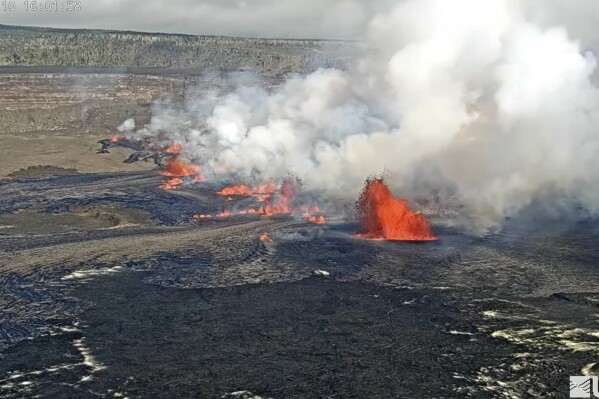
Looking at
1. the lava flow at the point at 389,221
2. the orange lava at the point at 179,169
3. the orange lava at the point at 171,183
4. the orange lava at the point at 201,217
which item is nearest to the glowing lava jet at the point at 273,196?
the orange lava at the point at 201,217

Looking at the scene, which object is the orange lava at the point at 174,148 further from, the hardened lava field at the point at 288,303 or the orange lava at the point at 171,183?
the hardened lava field at the point at 288,303

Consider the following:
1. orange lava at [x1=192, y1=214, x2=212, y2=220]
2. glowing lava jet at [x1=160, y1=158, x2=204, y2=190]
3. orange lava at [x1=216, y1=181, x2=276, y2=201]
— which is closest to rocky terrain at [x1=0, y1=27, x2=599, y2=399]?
orange lava at [x1=192, y1=214, x2=212, y2=220]

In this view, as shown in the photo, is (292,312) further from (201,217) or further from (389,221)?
(201,217)

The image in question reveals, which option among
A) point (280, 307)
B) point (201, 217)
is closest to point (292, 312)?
point (280, 307)

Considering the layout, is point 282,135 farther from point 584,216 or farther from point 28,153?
point 28,153

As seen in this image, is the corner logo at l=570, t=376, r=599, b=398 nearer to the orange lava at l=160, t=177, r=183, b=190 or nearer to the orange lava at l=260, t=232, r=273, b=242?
the orange lava at l=260, t=232, r=273, b=242

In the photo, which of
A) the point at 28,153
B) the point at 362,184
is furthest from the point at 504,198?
the point at 28,153
